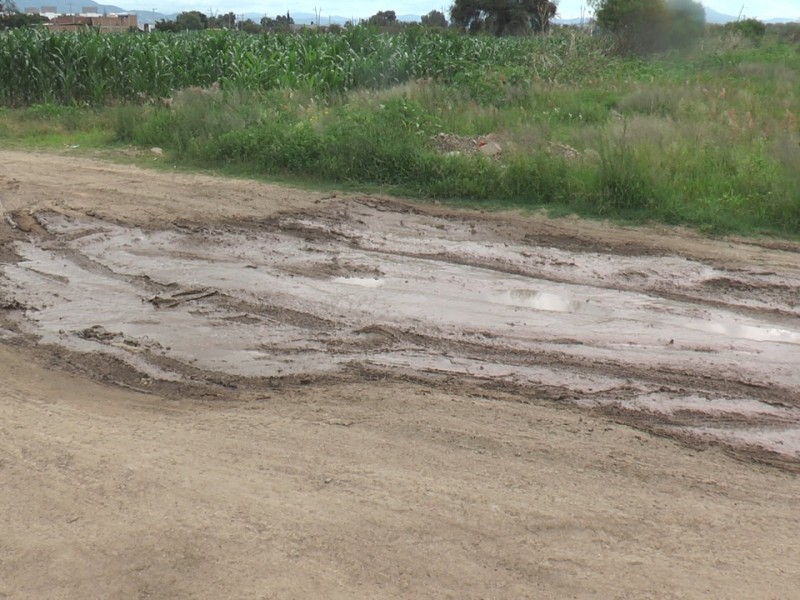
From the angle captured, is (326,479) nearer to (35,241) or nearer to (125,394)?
(125,394)

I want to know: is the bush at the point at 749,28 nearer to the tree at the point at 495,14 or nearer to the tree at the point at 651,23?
the tree at the point at 651,23

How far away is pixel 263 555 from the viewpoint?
3.57m

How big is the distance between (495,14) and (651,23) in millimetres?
24494

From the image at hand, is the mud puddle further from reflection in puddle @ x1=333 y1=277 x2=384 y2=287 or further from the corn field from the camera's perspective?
the corn field

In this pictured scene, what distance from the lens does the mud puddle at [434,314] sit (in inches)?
211

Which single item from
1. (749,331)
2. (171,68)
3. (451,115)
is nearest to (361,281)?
(749,331)

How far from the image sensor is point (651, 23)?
27391mm

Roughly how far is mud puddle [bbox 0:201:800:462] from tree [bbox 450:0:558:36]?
42250mm

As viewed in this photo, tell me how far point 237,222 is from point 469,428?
5.51m

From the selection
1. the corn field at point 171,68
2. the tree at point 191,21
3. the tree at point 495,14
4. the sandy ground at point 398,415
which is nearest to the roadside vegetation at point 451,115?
the corn field at point 171,68

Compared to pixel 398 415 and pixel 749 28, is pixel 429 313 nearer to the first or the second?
pixel 398 415

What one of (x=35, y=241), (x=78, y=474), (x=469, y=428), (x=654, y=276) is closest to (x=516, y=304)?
(x=654, y=276)

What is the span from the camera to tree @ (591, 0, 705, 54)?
2646cm

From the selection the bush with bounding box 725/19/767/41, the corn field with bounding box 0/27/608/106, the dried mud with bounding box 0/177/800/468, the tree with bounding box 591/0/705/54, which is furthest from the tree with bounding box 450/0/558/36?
the dried mud with bounding box 0/177/800/468
